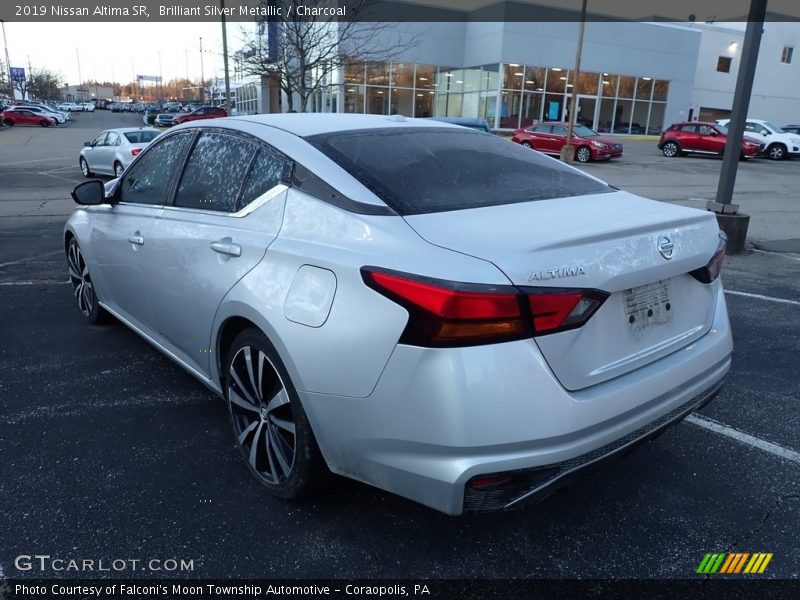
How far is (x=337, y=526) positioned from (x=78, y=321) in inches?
142

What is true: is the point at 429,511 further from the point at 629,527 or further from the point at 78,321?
the point at 78,321

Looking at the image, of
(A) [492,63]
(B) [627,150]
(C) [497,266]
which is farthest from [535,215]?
(A) [492,63]

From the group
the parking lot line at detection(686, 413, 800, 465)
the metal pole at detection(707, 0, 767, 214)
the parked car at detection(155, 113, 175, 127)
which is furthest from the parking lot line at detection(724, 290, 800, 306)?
the parked car at detection(155, 113, 175, 127)

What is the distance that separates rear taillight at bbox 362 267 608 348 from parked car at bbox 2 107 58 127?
55.9 meters

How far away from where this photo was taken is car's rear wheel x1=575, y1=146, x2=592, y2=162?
80.3ft

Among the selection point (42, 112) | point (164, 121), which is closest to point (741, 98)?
point (164, 121)

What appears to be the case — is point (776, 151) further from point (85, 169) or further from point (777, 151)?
point (85, 169)

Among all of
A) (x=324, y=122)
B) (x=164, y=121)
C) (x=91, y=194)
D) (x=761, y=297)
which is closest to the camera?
(x=324, y=122)

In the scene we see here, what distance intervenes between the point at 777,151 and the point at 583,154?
10223 mm

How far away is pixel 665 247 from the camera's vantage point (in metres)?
2.32

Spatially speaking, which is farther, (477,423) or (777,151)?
(777,151)

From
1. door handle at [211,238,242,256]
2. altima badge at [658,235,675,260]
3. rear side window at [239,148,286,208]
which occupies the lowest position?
door handle at [211,238,242,256]

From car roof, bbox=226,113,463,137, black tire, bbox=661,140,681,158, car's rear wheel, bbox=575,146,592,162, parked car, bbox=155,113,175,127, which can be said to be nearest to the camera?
car roof, bbox=226,113,463,137

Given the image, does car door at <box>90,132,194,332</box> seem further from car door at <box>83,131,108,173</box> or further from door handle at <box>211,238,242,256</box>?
car door at <box>83,131,108,173</box>
